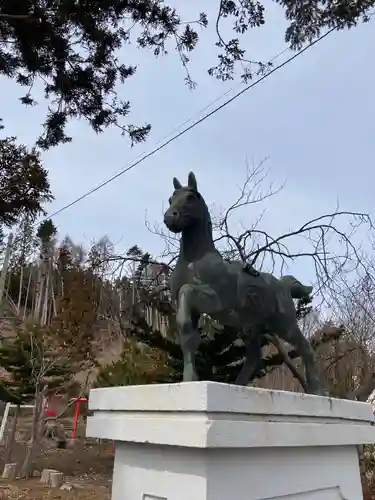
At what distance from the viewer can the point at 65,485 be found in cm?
694

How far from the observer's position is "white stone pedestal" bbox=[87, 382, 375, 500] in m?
1.37

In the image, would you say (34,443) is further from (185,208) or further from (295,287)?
(185,208)

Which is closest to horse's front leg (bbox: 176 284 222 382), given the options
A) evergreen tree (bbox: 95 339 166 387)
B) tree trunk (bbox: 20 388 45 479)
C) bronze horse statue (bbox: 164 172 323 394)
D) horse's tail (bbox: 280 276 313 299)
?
bronze horse statue (bbox: 164 172 323 394)

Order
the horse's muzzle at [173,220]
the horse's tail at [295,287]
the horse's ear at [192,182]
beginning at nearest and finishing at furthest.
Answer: the horse's muzzle at [173,220], the horse's ear at [192,182], the horse's tail at [295,287]

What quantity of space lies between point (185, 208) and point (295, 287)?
79cm

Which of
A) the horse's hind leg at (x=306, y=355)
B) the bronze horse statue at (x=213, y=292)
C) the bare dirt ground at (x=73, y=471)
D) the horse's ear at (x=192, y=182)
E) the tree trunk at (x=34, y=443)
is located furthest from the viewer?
the tree trunk at (x=34, y=443)

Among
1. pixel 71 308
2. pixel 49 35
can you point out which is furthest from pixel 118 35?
pixel 71 308

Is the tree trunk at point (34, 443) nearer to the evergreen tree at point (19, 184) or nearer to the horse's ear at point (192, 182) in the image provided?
the evergreen tree at point (19, 184)

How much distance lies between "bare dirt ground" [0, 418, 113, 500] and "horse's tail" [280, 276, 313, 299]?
5149mm

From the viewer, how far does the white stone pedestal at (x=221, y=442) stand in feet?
4.49

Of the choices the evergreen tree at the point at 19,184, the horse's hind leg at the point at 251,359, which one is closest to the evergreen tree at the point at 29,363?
the evergreen tree at the point at 19,184

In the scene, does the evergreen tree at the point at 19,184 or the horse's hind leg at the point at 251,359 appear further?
the evergreen tree at the point at 19,184

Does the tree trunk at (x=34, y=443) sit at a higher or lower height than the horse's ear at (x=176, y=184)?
lower

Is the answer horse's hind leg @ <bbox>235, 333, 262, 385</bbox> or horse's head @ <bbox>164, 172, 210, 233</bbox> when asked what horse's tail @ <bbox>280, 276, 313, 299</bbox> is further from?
horse's head @ <bbox>164, 172, 210, 233</bbox>
